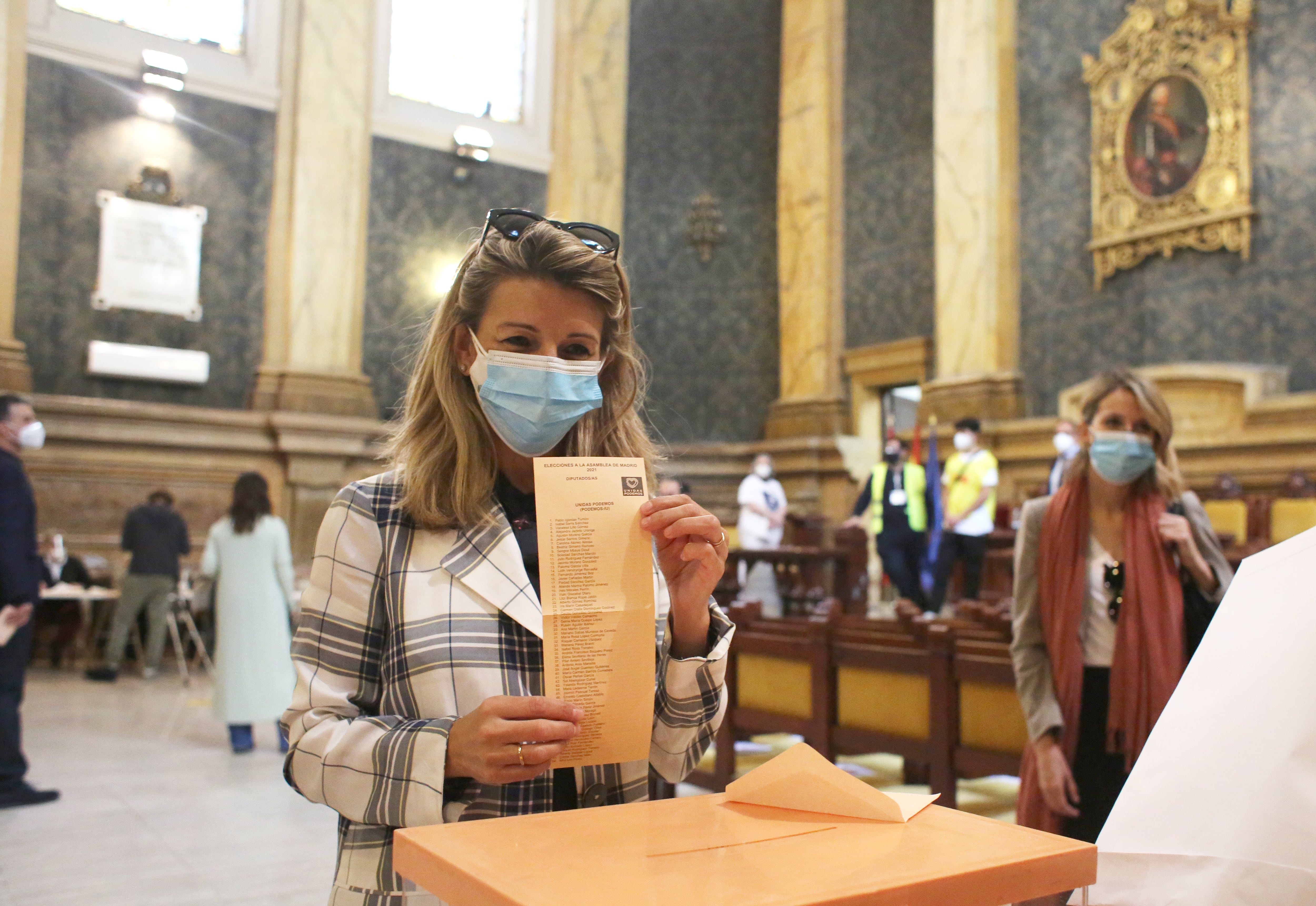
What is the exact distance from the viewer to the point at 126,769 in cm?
508

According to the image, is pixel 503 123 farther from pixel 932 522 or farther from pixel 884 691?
A: pixel 884 691

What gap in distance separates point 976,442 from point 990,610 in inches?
182

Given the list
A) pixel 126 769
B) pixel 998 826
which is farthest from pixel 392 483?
pixel 126 769

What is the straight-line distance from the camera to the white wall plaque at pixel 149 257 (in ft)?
33.1

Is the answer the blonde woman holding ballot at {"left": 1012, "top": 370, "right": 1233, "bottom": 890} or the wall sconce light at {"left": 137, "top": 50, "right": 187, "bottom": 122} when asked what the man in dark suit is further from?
the wall sconce light at {"left": 137, "top": 50, "right": 187, "bottom": 122}

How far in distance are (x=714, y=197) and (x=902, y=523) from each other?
6787 mm

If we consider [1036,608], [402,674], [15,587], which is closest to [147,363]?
[15,587]

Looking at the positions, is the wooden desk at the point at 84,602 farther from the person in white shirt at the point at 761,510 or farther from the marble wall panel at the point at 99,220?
the person in white shirt at the point at 761,510

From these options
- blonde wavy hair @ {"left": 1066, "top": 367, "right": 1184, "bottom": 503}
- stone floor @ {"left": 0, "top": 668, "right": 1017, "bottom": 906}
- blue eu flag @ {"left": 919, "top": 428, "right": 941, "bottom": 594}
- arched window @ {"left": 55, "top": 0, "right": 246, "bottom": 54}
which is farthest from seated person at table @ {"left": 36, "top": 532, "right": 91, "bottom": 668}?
blonde wavy hair @ {"left": 1066, "top": 367, "right": 1184, "bottom": 503}

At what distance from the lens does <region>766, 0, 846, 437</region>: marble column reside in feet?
42.8

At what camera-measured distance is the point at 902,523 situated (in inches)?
334

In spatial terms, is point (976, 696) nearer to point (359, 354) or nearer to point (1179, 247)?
point (1179, 247)

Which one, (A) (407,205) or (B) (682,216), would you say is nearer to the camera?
(A) (407,205)

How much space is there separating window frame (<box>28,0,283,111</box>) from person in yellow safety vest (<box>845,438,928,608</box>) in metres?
7.62
